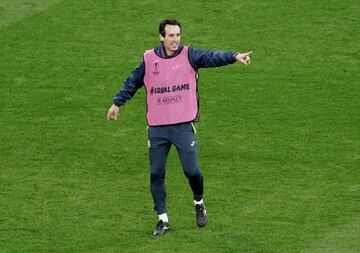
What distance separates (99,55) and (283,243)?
7908 millimetres

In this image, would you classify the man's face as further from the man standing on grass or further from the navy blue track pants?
the navy blue track pants

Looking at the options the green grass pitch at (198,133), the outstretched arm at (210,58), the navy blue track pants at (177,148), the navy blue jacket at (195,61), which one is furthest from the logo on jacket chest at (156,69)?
the green grass pitch at (198,133)

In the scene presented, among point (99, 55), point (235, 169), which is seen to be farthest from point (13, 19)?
point (235, 169)

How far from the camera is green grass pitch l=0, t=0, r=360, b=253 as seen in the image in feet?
41.2

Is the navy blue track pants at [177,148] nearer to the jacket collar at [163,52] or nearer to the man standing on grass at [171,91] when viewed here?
the man standing on grass at [171,91]

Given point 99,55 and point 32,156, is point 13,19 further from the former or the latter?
point 32,156

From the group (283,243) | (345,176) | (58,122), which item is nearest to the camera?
(283,243)

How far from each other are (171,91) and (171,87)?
45mm

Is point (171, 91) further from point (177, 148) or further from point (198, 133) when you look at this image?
point (198, 133)

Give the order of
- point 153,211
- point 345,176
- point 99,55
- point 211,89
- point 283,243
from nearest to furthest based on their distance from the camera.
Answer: point 283,243
point 153,211
point 345,176
point 211,89
point 99,55

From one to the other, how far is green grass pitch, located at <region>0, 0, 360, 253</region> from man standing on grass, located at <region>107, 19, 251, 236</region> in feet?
3.04

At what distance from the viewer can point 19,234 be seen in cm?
1246

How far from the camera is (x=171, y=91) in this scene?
480 inches

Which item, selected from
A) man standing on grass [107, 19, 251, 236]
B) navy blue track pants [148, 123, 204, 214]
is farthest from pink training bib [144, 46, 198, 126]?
navy blue track pants [148, 123, 204, 214]
